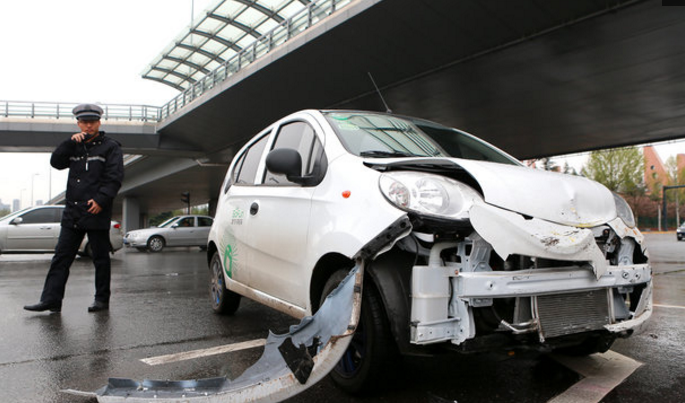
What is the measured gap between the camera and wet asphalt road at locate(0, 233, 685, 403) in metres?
2.85

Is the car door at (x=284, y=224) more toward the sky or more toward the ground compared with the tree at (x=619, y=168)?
more toward the ground

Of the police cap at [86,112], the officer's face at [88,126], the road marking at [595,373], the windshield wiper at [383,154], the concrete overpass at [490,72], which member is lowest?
the road marking at [595,373]

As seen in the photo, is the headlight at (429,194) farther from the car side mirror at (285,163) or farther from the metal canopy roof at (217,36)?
the metal canopy roof at (217,36)

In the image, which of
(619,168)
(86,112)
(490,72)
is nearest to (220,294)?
(86,112)

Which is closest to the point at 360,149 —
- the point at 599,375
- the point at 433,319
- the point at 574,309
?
the point at 433,319

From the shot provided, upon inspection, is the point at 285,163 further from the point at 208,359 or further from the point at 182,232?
the point at 182,232

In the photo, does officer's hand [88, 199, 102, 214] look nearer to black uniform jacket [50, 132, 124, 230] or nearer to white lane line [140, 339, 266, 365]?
black uniform jacket [50, 132, 124, 230]

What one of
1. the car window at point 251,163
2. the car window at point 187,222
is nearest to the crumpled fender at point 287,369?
the car window at point 251,163

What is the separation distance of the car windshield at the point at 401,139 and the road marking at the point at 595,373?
1.47 m

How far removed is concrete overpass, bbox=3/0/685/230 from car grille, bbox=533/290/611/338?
993 centimetres

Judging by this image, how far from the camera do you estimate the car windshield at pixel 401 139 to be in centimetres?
329

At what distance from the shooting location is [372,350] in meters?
2.58

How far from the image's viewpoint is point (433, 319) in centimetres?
239

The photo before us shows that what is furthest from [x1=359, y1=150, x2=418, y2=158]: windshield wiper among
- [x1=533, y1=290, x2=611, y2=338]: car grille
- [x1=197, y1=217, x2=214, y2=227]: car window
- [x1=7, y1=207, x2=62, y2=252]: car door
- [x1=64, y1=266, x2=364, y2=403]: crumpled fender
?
[x1=197, y1=217, x2=214, y2=227]: car window
